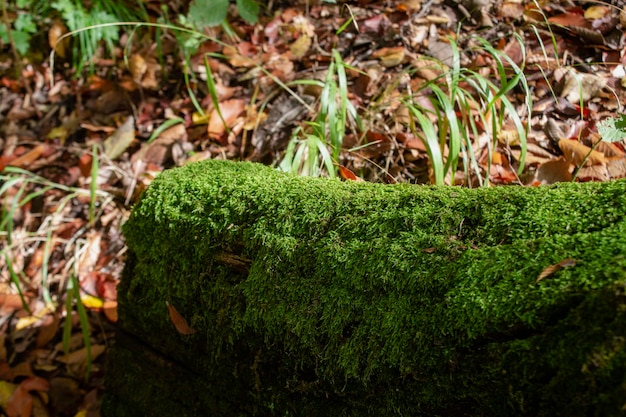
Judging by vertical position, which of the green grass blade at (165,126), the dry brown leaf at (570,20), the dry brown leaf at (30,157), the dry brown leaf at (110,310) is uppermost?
the dry brown leaf at (570,20)

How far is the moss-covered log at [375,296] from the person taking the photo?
3.11ft

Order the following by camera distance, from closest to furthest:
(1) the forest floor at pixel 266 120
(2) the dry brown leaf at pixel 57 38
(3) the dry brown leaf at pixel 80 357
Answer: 1. (1) the forest floor at pixel 266 120
2. (3) the dry brown leaf at pixel 80 357
3. (2) the dry brown leaf at pixel 57 38

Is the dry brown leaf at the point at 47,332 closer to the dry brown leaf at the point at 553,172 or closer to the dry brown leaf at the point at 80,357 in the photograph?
the dry brown leaf at the point at 80,357

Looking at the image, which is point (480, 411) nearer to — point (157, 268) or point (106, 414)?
point (157, 268)

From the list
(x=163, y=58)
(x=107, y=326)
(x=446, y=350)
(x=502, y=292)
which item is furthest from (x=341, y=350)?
(x=163, y=58)

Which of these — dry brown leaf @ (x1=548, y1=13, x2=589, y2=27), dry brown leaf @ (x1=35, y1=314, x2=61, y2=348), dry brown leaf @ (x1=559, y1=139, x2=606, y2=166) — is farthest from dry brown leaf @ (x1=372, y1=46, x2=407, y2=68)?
dry brown leaf @ (x1=35, y1=314, x2=61, y2=348)

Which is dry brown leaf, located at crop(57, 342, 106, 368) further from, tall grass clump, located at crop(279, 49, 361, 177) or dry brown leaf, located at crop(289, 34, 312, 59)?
dry brown leaf, located at crop(289, 34, 312, 59)

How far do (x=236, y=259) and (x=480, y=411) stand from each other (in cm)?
76

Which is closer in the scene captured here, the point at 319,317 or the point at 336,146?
the point at 319,317

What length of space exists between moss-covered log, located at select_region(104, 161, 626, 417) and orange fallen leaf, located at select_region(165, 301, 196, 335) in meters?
0.02

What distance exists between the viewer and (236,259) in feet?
4.70

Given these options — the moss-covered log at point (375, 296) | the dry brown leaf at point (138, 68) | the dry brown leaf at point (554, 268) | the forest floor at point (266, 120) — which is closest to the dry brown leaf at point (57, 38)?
the forest floor at point (266, 120)

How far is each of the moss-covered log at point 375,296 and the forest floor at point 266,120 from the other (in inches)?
28.4

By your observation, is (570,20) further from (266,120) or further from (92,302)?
(92,302)
